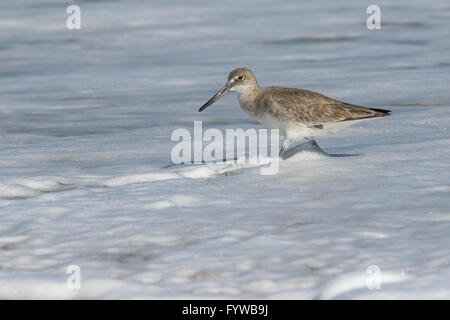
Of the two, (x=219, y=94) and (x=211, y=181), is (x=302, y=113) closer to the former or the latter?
(x=211, y=181)

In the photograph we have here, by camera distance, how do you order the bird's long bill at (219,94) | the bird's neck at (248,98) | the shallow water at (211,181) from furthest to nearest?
the bird's long bill at (219,94) < the bird's neck at (248,98) < the shallow water at (211,181)

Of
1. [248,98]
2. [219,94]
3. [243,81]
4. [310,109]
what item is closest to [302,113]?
[310,109]

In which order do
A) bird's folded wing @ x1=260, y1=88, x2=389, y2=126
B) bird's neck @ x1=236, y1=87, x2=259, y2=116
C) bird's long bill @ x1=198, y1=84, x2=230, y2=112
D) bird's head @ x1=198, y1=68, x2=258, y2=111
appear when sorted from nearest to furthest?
bird's folded wing @ x1=260, y1=88, x2=389, y2=126 < bird's neck @ x1=236, y1=87, x2=259, y2=116 < bird's head @ x1=198, y1=68, x2=258, y2=111 < bird's long bill @ x1=198, y1=84, x2=230, y2=112

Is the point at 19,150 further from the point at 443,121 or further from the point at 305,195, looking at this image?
the point at 443,121

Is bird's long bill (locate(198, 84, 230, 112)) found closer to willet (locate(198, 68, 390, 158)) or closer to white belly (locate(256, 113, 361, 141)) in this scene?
willet (locate(198, 68, 390, 158))

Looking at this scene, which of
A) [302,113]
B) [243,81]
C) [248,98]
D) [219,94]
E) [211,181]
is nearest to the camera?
[211,181]

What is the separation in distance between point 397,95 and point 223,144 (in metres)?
2.91

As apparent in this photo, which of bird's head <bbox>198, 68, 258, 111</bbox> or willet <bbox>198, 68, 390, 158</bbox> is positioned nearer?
willet <bbox>198, 68, 390, 158</bbox>

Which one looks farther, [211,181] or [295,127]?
[295,127]

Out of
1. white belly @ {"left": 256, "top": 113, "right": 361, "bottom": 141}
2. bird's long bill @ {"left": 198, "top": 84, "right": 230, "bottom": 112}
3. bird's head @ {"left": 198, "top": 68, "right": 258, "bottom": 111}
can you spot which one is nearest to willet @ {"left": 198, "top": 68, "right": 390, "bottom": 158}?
white belly @ {"left": 256, "top": 113, "right": 361, "bottom": 141}

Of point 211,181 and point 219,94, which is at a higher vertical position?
point 219,94

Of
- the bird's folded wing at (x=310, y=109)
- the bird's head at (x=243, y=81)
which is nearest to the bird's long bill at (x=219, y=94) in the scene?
the bird's head at (x=243, y=81)

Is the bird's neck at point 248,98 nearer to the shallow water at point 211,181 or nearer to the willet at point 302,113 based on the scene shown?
the willet at point 302,113
